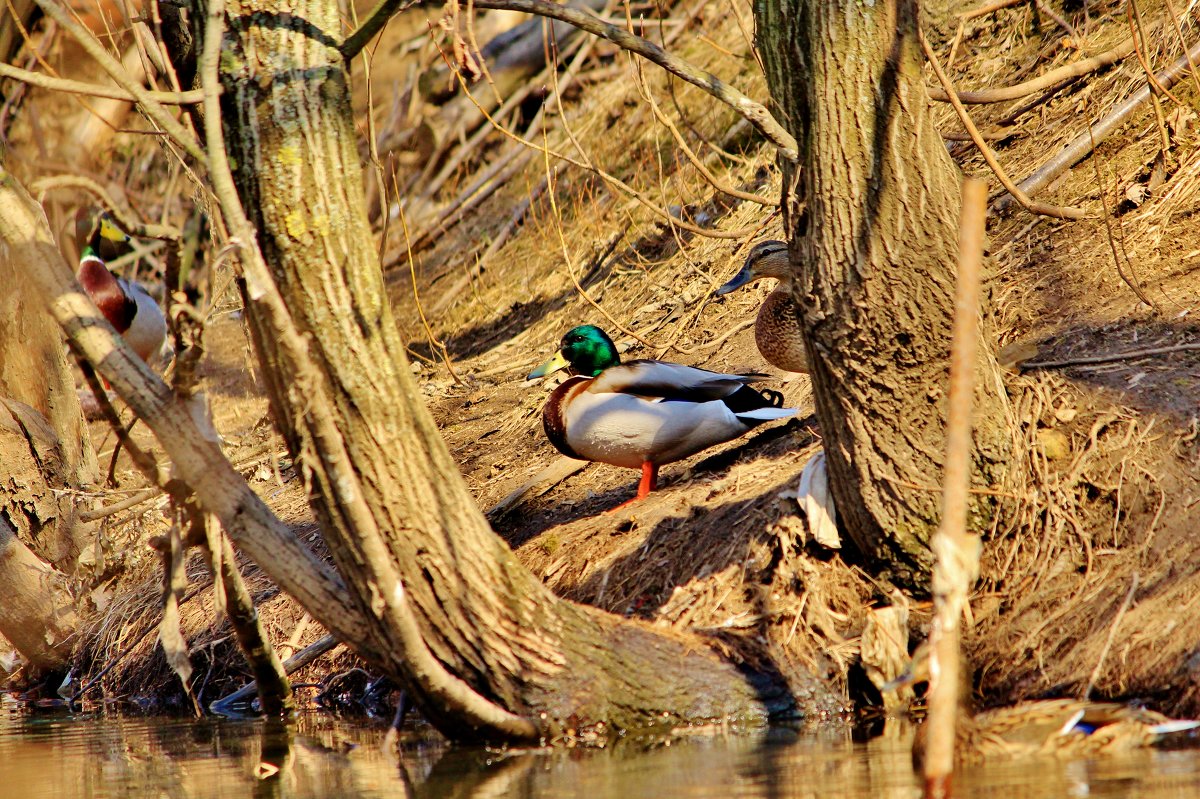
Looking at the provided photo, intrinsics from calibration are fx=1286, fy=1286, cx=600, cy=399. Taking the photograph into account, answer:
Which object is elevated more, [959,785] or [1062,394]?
[1062,394]

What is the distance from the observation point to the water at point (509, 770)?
10.0 feet

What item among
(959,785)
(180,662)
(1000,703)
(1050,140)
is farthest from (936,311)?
(1050,140)

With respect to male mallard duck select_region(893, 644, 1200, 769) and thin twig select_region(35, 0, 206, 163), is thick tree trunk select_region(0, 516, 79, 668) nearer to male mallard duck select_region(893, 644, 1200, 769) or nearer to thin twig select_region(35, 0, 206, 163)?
thin twig select_region(35, 0, 206, 163)

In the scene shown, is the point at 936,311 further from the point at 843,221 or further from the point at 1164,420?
the point at 1164,420

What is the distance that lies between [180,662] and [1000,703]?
2.45 meters

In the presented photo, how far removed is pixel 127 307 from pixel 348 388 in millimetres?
6699

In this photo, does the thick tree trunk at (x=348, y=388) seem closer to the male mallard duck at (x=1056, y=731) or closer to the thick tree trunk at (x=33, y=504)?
the male mallard duck at (x=1056, y=731)

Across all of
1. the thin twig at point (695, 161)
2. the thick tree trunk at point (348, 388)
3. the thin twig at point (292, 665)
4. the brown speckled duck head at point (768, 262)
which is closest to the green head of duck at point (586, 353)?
the brown speckled duck head at point (768, 262)

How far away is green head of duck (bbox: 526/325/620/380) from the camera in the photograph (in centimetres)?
645

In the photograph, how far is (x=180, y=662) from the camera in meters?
3.60

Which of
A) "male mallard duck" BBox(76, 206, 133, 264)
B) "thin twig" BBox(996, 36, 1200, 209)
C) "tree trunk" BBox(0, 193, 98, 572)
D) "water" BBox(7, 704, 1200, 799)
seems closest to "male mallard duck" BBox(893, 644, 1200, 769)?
"water" BBox(7, 704, 1200, 799)

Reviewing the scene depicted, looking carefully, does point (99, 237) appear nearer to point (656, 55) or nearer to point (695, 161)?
point (695, 161)

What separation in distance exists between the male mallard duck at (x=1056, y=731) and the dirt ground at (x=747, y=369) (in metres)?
0.22

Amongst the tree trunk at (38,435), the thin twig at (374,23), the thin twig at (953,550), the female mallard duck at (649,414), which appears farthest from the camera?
the tree trunk at (38,435)
